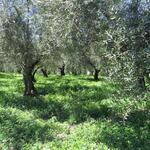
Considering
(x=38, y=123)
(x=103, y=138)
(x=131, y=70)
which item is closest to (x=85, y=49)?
(x=38, y=123)

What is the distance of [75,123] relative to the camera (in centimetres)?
2144

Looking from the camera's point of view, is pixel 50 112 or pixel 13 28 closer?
pixel 50 112

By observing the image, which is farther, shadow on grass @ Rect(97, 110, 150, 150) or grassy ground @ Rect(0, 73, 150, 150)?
grassy ground @ Rect(0, 73, 150, 150)

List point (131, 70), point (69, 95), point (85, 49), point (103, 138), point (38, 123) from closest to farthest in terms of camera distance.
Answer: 1. point (131, 70)
2. point (103, 138)
3. point (38, 123)
4. point (85, 49)
5. point (69, 95)

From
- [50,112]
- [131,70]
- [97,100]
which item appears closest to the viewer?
[131,70]

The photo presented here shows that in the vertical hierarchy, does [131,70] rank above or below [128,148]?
above

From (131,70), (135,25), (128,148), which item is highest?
(135,25)

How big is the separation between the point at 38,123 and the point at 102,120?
323 cm

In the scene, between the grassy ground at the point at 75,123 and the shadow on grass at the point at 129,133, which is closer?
the shadow on grass at the point at 129,133

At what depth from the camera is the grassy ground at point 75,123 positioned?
16.5 m

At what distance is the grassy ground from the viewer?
54.0 ft

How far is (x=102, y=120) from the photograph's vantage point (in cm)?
2073

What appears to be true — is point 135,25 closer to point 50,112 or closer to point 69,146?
point 69,146

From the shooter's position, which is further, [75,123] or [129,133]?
[75,123]
